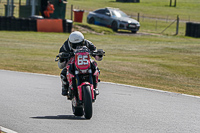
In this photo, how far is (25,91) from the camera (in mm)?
10383

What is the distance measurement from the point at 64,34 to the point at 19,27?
283cm

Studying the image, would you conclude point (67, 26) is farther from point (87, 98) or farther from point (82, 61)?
point (87, 98)

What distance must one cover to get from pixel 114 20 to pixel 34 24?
7.17 meters

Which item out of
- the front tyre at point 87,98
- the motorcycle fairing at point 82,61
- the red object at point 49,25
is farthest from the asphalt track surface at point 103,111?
the red object at point 49,25

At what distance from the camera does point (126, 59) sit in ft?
63.1

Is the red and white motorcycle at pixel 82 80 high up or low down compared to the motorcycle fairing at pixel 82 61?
down

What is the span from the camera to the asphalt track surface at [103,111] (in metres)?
6.75

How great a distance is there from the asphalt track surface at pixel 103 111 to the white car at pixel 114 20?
70.5 feet

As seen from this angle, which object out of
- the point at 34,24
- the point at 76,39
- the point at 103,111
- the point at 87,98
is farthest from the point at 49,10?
the point at 87,98

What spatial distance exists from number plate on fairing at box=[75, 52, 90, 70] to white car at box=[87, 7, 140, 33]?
84.9ft

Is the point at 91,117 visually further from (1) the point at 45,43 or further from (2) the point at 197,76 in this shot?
(1) the point at 45,43

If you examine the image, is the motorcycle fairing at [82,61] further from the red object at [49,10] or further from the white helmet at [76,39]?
the red object at [49,10]

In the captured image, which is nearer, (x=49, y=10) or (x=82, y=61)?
(x=82, y=61)

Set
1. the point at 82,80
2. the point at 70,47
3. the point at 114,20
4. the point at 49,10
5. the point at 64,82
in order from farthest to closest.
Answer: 1. the point at 114,20
2. the point at 49,10
3. the point at 70,47
4. the point at 64,82
5. the point at 82,80
